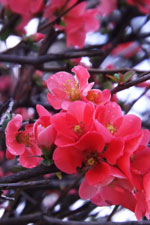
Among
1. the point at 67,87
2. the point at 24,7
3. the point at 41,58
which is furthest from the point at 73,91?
the point at 24,7

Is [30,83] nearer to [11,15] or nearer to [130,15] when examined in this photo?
[11,15]

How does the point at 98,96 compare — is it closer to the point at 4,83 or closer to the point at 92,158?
the point at 92,158

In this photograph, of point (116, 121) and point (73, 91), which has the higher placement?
point (73, 91)

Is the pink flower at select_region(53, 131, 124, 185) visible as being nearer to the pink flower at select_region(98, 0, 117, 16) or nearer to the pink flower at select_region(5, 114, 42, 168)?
the pink flower at select_region(5, 114, 42, 168)

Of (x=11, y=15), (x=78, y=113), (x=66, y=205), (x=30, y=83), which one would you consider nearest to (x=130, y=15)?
(x=30, y=83)

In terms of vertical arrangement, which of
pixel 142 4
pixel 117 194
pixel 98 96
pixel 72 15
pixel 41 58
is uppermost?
pixel 142 4

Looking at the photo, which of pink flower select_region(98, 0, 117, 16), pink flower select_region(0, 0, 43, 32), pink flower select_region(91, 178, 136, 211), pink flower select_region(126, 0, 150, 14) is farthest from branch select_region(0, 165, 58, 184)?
pink flower select_region(98, 0, 117, 16)

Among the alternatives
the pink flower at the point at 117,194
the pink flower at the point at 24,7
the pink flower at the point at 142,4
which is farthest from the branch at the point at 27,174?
the pink flower at the point at 142,4
